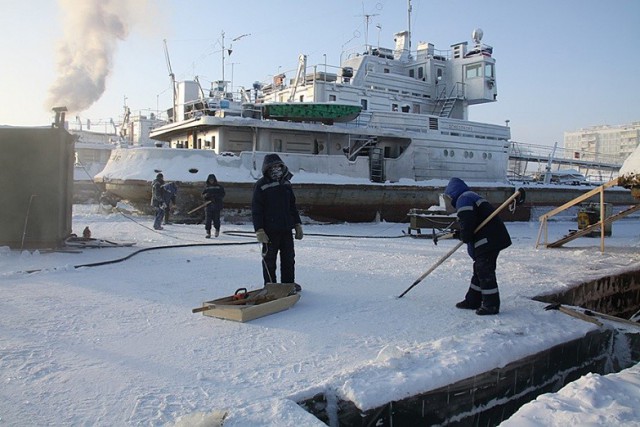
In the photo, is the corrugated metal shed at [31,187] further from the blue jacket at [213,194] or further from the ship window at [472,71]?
the ship window at [472,71]

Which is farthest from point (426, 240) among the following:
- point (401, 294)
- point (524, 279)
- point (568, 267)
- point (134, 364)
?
point (134, 364)

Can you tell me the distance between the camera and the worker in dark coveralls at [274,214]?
5.41 meters

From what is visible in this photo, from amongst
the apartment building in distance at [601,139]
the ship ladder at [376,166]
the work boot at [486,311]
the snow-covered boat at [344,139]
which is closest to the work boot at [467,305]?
the work boot at [486,311]

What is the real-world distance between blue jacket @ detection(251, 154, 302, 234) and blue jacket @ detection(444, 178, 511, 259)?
1781 millimetres

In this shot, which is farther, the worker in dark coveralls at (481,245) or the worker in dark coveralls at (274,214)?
the worker in dark coveralls at (274,214)

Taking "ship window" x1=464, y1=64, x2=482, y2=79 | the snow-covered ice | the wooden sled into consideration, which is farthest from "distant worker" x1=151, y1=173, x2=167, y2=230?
"ship window" x1=464, y1=64, x2=482, y2=79

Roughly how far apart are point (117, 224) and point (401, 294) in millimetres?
10092

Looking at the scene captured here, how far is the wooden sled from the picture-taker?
4.39m

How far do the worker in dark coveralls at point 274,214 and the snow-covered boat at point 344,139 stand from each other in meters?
9.15

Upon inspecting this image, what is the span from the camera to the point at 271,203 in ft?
17.9

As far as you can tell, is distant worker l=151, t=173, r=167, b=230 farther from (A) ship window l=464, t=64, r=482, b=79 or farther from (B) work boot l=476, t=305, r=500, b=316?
(A) ship window l=464, t=64, r=482, b=79

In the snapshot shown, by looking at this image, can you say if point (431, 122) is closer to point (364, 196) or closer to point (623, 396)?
point (364, 196)

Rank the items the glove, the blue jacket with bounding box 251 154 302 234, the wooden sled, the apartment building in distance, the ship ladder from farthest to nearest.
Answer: the apartment building in distance < the ship ladder < the blue jacket with bounding box 251 154 302 234 < the glove < the wooden sled

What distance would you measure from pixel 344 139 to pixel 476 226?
12.8m
